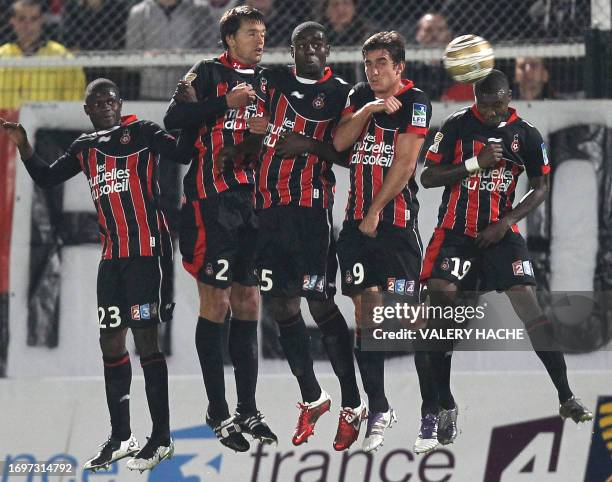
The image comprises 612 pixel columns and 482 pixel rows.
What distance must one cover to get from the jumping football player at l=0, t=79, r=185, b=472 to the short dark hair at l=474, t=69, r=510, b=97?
1.82 m

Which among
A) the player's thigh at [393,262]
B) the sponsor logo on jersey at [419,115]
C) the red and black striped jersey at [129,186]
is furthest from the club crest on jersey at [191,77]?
the player's thigh at [393,262]

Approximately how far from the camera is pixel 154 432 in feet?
33.7

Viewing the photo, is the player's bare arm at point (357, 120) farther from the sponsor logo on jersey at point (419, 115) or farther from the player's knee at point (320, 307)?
the player's knee at point (320, 307)

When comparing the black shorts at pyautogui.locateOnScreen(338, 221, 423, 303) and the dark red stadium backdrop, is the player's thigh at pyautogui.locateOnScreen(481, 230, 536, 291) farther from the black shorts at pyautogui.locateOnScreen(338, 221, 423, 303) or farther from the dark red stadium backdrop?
the dark red stadium backdrop

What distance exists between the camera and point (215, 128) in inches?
390

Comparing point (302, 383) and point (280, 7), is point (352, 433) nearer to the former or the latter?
point (302, 383)

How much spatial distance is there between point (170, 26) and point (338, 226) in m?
2.11

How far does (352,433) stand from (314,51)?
92.6 inches

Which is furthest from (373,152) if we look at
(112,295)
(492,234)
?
(112,295)

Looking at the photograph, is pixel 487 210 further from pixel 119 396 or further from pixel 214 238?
pixel 119 396

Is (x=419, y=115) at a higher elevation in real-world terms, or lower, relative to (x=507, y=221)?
higher

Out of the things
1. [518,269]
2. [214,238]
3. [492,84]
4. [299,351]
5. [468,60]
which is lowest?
[299,351]

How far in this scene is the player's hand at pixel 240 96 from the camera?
9.62 m

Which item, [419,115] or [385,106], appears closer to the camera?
[385,106]
